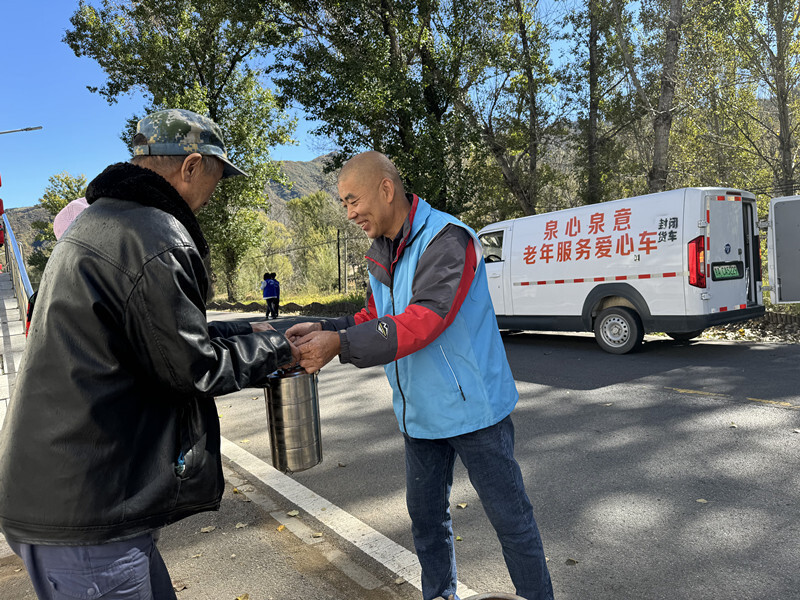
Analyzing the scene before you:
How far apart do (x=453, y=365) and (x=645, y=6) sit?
863 inches

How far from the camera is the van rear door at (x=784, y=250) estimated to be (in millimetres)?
9625

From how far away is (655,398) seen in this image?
20.4 feet

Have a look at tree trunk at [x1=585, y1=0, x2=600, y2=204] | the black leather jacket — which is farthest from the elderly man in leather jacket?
tree trunk at [x1=585, y1=0, x2=600, y2=204]

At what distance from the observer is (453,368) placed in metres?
2.16

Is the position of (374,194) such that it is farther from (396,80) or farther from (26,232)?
(26,232)

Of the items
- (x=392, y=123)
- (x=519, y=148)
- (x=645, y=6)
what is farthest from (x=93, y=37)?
(x=645, y=6)

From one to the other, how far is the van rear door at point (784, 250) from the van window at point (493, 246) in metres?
4.42

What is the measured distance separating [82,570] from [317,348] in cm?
91

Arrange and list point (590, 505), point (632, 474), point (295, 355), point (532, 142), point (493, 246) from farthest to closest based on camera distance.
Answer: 1. point (532, 142)
2. point (493, 246)
3. point (632, 474)
4. point (590, 505)
5. point (295, 355)

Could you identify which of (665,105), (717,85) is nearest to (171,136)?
(665,105)

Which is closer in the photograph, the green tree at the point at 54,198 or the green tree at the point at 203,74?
the green tree at the point at 203,74

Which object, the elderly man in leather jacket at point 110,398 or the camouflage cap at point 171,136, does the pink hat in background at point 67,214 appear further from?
the elderly man in leather jacket at point 110,398

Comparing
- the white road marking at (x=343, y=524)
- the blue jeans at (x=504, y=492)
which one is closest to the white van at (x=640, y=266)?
the white road marking at (x=343, y=524)

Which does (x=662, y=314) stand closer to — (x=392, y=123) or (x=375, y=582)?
(x=375, y=582)
